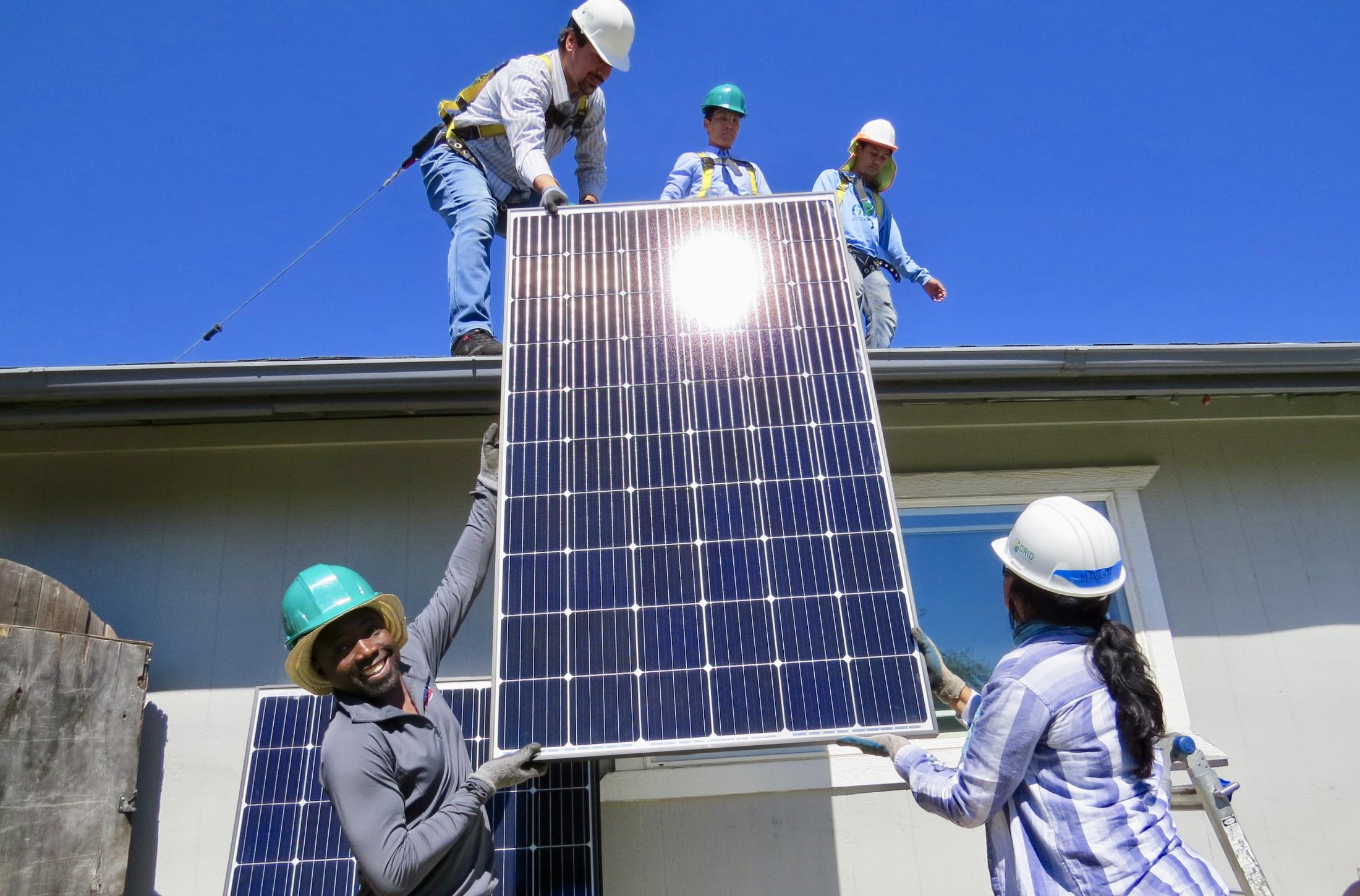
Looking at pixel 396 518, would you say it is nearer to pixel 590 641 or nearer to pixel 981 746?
pixel 590 641

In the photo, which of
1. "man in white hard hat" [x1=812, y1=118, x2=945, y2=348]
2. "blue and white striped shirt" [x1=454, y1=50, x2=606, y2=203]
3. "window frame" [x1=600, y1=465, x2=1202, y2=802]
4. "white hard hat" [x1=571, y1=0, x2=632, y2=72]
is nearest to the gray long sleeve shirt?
"window frame" [x1=600, y1=465, x2=1202, y2=802]

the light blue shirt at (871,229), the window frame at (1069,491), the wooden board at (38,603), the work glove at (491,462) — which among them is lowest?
the wooden board at (38,603)

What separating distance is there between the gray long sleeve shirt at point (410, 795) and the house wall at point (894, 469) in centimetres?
202

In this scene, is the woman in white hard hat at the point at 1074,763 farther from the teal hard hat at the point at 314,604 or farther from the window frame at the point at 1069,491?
the window frame at the point at 1069,491

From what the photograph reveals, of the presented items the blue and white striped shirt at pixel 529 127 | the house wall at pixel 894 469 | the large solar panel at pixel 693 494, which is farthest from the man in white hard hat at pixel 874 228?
the large solar panel at pixel 693 494

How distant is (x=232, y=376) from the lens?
16.8ft

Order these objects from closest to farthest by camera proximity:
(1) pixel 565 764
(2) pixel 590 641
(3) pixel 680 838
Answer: (2) pixel 590 641 < (1) pixel 565 764 < (3) pixel 680 838

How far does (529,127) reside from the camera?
17.0ft

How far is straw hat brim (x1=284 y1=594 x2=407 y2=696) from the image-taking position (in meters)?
3.10

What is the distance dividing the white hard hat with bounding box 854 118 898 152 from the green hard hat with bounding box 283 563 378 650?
504 centimetres

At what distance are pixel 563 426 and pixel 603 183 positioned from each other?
2790 millimetres

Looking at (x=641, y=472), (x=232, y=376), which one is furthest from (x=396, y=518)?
(x=641, y=472)

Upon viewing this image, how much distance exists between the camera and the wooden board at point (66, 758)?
4.30 metres

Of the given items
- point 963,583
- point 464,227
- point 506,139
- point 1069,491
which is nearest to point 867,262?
point 1069,491
